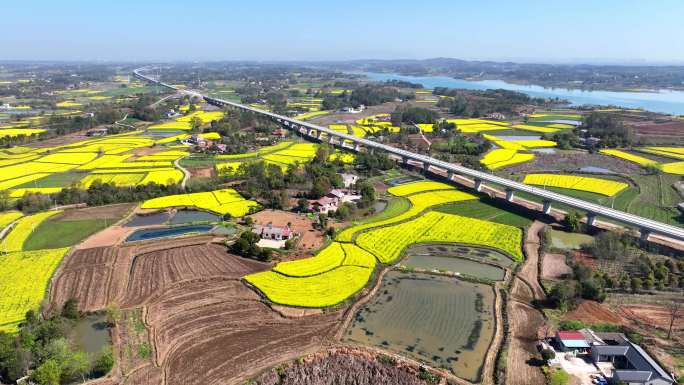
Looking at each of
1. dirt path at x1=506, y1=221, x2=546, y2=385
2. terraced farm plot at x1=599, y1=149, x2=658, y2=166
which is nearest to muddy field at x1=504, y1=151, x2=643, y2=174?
terraced farm plot at x1=599, y1=149, x2=658, y2=166

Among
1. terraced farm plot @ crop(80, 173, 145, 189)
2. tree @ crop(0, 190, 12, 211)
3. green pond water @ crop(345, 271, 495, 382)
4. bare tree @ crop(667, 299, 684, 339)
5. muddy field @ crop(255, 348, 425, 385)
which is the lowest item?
muddy field @ crop(255, 348, 425, 385)

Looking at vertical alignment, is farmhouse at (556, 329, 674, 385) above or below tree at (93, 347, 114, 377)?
above

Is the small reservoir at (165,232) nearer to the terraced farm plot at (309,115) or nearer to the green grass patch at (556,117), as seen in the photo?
the terraced farm plot at (309,115)

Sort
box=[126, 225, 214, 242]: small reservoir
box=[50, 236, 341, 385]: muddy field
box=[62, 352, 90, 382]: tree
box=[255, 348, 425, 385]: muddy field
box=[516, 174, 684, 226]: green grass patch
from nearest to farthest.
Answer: box=[62, 352, 90, 382]: tree → box=[255, 348, 425, 385]: muddy field → box=[50, 236, 341, 385]: muddy field → box=[126, 225, 214, 242]: small reservoir → box=[516, 174, 684, 226]: green grass patch

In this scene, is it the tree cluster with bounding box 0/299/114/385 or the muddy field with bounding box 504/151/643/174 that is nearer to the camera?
the tree cluster with bounding box 0/299/114/385

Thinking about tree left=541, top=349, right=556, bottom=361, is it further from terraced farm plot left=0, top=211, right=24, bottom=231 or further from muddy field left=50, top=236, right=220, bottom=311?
terraced farm plot left=0, top=211, right=24, bottom=231

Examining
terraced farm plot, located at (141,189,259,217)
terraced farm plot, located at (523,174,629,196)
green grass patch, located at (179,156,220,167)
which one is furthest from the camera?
green grass patch, located at (179,156,220,167)

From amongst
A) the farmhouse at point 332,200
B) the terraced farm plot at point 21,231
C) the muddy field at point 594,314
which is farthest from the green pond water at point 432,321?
the terraced farm plot at point 21,231

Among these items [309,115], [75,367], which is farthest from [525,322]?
[309,115]
